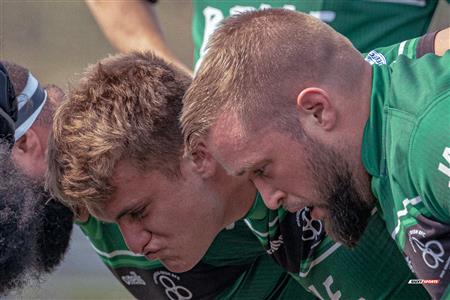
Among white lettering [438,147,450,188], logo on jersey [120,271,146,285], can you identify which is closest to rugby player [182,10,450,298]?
white lettering [438,147,450,188]

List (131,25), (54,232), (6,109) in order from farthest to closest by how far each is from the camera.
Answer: (131,25)
(54,232)
(6,109)

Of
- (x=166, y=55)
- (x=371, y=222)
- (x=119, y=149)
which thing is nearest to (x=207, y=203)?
(x=119, y=149)

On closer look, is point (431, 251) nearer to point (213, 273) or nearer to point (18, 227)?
point (18, 227)

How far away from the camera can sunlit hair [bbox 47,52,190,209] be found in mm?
2600

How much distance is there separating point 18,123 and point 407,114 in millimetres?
1443

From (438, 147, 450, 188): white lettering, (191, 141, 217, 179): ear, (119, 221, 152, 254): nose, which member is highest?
(438, 147, 450, 188): white lettering

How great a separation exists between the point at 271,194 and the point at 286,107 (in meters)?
0.24

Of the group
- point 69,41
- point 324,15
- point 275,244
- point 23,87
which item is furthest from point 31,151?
point 69,41

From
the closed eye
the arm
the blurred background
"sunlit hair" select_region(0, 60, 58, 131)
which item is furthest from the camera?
the blurred background

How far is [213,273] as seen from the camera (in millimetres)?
3115

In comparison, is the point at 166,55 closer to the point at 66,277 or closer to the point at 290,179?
the point at 290,179

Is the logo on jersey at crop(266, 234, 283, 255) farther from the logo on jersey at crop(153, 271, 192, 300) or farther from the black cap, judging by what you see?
the black cap

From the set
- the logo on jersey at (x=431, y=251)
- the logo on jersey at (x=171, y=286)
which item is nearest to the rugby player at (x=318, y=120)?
Answer: the logo on jersey at (x=431, y=251)

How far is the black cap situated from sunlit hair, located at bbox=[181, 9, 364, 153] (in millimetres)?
457
